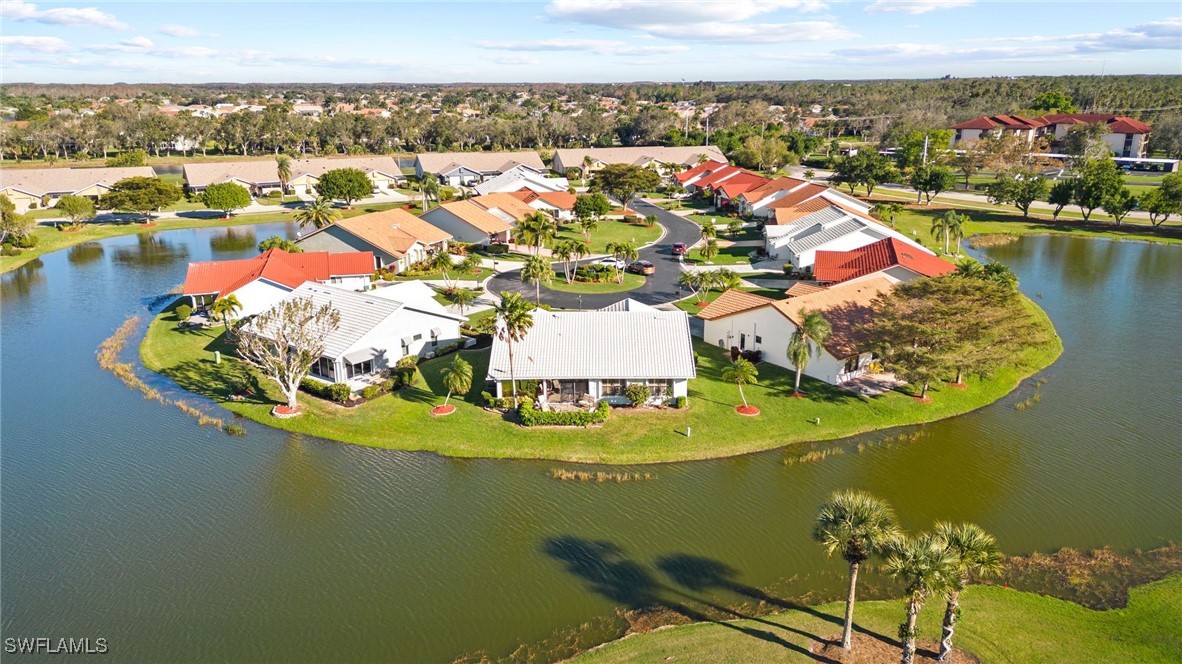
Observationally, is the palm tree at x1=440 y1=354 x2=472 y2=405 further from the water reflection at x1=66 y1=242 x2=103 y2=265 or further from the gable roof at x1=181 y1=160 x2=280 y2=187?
the gable roof at x1=181 y1=160 x2=280 y2=187

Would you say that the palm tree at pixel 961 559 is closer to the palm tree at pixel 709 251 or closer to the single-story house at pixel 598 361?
the single-story house at pixel 598 361

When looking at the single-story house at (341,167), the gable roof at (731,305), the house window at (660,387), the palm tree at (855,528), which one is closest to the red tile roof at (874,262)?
the gable roof at (731,305)

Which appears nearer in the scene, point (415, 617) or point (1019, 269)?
point (415, 617)

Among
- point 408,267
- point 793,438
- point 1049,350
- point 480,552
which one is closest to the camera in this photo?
point 480,552

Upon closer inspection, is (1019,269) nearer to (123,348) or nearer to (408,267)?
(408,267)

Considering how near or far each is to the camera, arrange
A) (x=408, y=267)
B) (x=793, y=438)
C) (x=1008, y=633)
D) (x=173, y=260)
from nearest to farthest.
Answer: (x=1008, y=633) → (x=793, y=438) → (x=408, y=267) → (x=173, y=260)

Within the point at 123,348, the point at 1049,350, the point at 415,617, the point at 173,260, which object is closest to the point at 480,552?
the point at 415,617

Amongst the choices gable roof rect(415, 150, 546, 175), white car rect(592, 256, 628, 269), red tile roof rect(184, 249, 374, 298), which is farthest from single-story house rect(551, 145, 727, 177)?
red tile roof rect(184, 249, 374, 298)
